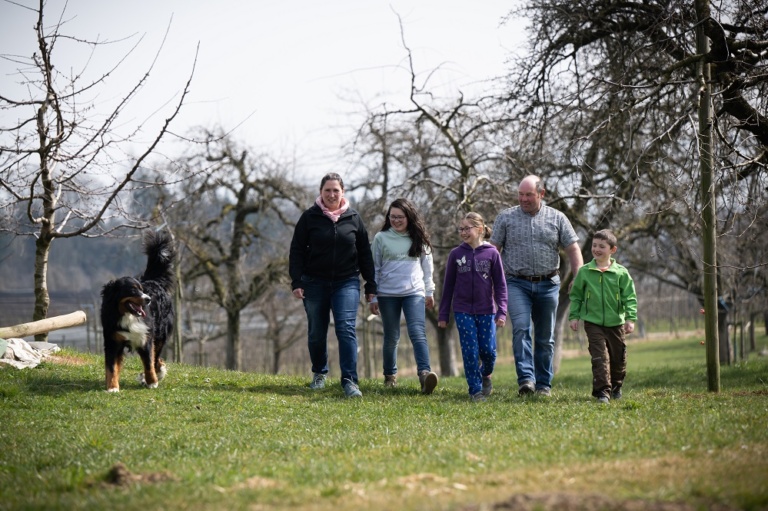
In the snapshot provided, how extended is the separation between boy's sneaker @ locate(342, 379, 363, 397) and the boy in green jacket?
8.52 ft

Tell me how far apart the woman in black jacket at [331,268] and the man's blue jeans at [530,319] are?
173 centimetres

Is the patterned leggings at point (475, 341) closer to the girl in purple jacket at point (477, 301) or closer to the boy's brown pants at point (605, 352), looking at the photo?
the girl in purple jacket at point (477, 301)

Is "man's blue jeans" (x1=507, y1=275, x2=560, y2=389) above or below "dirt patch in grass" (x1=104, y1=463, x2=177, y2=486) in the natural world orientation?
above

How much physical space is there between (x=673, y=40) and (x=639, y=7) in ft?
2.72

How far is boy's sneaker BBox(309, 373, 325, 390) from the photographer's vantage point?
9.70 metres

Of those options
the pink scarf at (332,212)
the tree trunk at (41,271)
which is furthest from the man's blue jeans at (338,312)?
the tree trunk at (41,271)

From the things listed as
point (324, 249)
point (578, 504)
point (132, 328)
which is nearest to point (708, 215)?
point (324, 249)

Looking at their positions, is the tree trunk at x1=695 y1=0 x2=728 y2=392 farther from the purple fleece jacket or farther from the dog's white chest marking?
the dog's white chest marking

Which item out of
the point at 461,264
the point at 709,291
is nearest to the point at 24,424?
the point at 461,264

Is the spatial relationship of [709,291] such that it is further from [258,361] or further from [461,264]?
[258,361]

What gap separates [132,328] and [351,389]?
2.61 meters

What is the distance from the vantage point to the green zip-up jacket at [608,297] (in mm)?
8250

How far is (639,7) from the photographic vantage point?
38.3 ft

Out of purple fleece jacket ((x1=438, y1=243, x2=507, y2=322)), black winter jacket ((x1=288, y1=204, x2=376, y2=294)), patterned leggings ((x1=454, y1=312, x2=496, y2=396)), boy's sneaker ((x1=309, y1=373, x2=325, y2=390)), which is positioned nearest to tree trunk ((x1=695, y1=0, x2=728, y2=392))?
purple fleece jacket ((x1=438, y1=243, x2=507, y2=322))
